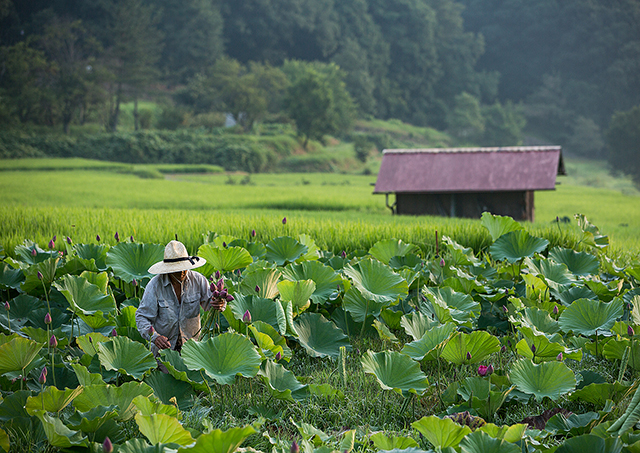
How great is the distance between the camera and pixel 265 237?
5.49 metres

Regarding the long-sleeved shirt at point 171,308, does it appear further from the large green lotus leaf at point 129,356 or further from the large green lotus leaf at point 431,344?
the large green lotus leaf at point 431,344

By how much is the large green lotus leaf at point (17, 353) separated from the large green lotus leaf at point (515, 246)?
2.96 metres

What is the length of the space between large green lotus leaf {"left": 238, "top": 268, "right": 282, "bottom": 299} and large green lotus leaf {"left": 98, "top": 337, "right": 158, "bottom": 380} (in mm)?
815

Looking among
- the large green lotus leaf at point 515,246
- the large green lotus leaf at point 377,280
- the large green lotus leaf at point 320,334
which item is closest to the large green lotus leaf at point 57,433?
the large green lotus leaf at point 320,334

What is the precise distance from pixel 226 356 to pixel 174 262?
0.65 m

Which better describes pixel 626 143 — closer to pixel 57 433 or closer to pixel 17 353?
pixel 17 353

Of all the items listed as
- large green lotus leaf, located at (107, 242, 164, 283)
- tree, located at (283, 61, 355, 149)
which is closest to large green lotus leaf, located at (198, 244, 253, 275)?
large green lotus leaf, located at (107, 242, 164, 283)

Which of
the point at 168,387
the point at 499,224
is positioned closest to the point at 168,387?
the point at 168,387

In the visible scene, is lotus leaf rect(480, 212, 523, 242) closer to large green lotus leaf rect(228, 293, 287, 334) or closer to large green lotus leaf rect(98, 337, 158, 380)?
large green lotus leaf rect(228, 293, 287, 334)

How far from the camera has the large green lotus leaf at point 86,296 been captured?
2715mm

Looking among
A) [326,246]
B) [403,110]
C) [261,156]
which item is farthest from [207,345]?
[403,110]

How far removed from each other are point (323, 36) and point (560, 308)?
44.1m

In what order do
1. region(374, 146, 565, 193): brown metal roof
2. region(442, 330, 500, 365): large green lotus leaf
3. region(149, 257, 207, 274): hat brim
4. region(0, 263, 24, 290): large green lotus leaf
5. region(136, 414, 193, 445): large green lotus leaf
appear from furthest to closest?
1. region(374, 146, 565, 193): brown metal roof
2. region(0, 263, 24, 290): large green lotus leaf
3. region(149, 257, 207, 274): hat brim
4. region(442, 330, 500, 365): large green lotus leaf
5. region(136, 414, 193, 445): large green lotus leaf

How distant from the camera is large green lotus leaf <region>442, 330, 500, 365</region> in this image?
7.21 ft
